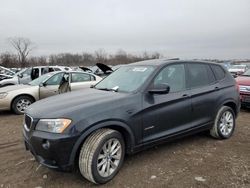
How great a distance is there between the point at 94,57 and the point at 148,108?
2412 inches

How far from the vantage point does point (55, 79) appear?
9305 mm

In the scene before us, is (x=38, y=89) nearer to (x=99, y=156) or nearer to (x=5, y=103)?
(x=5, y=103)

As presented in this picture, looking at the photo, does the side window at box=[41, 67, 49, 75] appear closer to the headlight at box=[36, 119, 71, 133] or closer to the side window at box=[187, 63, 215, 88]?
the side window at box=[187, 63, 215, 88]

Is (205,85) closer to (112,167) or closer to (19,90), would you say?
(112,167)

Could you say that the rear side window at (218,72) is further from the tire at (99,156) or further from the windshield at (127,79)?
the tire at (99,156)

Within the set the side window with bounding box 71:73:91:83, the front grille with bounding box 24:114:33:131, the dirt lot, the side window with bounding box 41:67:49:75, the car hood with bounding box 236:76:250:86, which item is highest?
the side window with bounding box 41:67:49:75

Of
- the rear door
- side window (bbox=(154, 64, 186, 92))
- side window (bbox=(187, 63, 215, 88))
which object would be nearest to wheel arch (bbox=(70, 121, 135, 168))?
side window (bbox=(154, 64, 186, 92))

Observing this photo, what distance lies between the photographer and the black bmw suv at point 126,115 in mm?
3344

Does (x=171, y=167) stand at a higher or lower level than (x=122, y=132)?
lower

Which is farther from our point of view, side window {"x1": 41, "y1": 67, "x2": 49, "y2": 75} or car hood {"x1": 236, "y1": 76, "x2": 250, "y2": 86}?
side window {"x1": 41, "y1": 67, "x2": 49, "y2": 75}

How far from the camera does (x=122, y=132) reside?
3.82 meters

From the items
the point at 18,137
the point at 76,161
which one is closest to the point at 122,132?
the point at 76,161

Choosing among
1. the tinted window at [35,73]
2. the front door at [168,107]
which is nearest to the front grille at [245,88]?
the front door at [168,107]

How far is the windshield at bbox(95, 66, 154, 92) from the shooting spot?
426 centimetres
